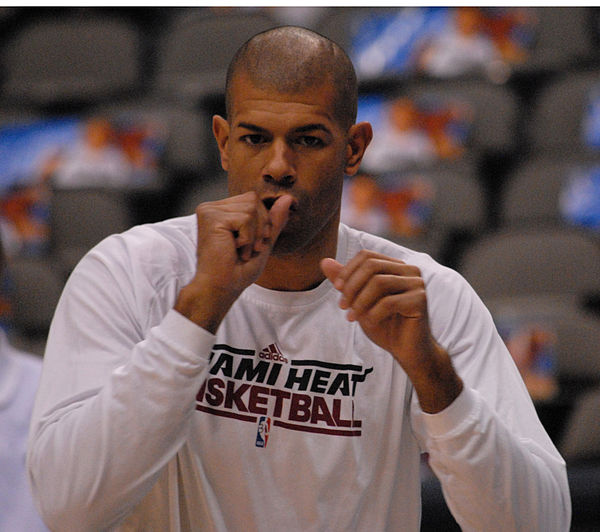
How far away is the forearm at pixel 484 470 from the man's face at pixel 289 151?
43 cm

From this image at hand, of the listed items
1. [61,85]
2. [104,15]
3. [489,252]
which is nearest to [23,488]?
[489,252]

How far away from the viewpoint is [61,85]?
5.12 m

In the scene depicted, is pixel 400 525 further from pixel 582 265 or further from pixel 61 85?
pixel 61 85

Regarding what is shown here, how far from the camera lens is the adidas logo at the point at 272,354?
1723 mm

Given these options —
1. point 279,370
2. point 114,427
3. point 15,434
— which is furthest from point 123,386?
point 15,434

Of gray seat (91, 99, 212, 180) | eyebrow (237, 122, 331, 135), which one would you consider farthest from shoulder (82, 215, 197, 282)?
gray seat (91, 99, 212, 180)

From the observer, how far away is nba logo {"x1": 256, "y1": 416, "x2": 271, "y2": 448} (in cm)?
167

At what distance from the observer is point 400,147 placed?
4.41 m

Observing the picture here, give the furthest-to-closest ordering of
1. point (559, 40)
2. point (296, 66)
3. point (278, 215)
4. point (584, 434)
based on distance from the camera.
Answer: point (559, 40), point (584, 434), point (296, 66), point (278, 215)

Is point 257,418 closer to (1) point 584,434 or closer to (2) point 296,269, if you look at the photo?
(2) point 296,269

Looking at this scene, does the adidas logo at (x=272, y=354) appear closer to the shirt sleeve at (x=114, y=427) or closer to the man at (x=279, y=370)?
the man at (x=279, y=370)

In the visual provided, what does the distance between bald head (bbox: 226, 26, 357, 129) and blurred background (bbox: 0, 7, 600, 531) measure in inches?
70.9

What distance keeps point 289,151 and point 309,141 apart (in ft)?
0.17

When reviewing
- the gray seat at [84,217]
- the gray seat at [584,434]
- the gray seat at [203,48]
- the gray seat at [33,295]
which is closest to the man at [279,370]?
the gray seat at [584,434]
